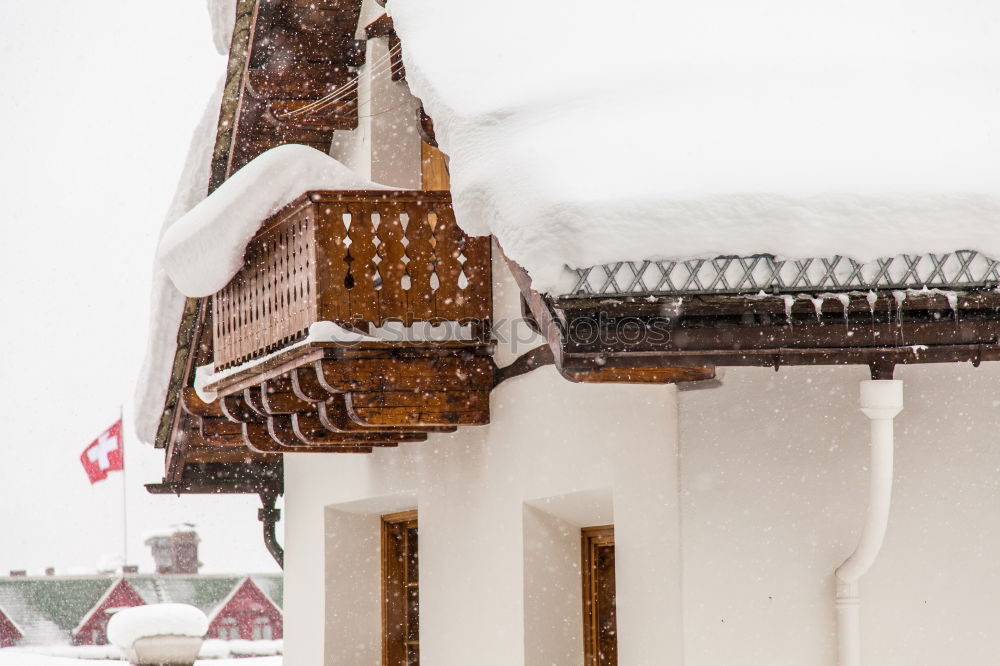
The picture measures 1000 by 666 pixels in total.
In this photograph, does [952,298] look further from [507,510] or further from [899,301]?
[507,510]

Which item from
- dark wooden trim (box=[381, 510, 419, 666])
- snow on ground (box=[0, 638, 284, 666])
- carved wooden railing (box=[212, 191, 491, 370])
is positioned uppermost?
carved wooden railing (box=[212, 191, 491, 370])

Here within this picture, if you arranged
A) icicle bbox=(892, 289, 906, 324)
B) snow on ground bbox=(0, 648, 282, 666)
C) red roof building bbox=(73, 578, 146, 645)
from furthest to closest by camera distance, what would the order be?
1. red roof building bbox=(73, 578, 146, 645)
2. snow on ground bbox=(0, 648, 282, 666)
3. icicle bbox=(892, 289, 906, 324)

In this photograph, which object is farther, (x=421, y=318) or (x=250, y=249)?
(x=250, y=249)

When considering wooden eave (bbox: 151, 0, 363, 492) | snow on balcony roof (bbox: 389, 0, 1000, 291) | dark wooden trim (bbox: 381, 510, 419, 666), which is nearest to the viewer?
snow on balcony roof (bbox: 389, 0, 1000, 291)

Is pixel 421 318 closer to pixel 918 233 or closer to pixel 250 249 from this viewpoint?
pixel 250 249

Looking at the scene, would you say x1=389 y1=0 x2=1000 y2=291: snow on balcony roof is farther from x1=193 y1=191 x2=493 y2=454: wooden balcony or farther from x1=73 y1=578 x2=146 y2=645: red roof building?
x1=73 y1=578 x2=146 y2=645: red roof building

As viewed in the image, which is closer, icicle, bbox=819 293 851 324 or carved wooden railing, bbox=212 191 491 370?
icicle, bbox=819 293 851 324

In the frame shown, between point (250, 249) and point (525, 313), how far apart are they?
9.95 feet

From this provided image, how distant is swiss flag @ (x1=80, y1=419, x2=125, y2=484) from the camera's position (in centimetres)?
1647

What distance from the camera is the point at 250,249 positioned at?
835 centimetres

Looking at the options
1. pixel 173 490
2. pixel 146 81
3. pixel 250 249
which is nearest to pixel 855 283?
pixel 250 249

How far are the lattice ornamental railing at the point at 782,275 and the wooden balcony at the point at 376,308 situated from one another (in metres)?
2.52

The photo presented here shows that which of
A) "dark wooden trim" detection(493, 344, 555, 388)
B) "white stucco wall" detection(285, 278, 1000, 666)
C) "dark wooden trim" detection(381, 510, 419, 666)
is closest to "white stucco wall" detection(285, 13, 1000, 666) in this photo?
"white stucco wall" detection(285, 278, 1000, 666)

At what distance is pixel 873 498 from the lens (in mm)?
5594
